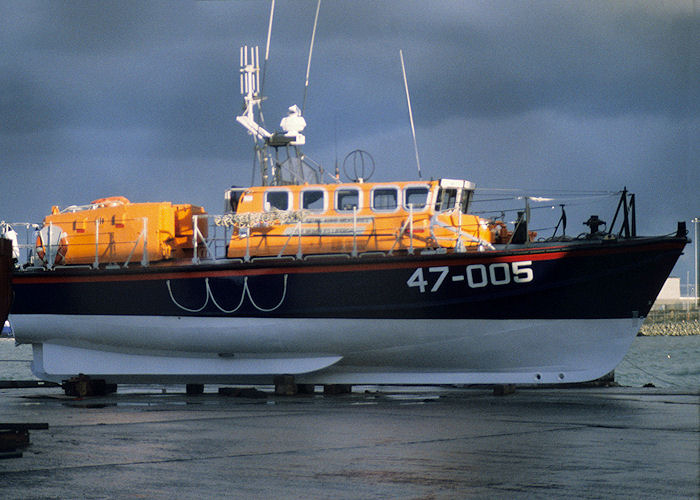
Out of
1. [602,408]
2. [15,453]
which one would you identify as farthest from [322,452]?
[602,408]

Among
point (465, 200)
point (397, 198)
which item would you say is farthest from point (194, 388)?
point (465, 200)

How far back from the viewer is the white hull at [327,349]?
1580 centimetres

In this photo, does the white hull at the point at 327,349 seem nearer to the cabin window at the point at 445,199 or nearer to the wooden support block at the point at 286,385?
the wooden support block at the point at 286,385

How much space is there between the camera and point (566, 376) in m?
15.8

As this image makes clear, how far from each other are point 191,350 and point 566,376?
277 inches

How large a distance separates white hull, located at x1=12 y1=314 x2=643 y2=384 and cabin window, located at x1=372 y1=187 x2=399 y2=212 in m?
2.13

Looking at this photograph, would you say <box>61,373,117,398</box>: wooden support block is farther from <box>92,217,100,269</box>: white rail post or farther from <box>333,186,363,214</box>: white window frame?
<box>333,186,363,214</box>: white window frame

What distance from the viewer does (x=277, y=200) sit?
682 inches

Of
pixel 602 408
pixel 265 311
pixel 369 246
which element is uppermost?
pixel 369 246

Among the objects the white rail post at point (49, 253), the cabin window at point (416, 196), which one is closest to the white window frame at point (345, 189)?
the cabin window at point (416, 196)

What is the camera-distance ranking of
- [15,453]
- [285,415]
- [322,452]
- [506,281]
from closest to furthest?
[15,453] < [322,452] < [285,415] < [506,281]

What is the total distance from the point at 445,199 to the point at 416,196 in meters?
0.54

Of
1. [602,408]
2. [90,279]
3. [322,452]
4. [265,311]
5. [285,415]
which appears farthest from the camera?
[90,279]

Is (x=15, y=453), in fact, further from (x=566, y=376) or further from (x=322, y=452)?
(x=566, y=376)
